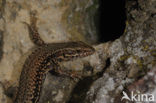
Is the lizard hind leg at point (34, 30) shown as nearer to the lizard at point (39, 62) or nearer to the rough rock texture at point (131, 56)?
the lizard at point (39, 62)

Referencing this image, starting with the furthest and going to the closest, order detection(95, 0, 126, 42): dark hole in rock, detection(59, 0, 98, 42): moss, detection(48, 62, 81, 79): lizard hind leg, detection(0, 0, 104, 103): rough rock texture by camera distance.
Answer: detection(95, 0, 126, 42): dark hole in rock, detection(59, 0, 98, 42): moss, detection(48, 62, 81, 79): lizard hind leg, detection(0, 0, 104, 103): rough rock texture

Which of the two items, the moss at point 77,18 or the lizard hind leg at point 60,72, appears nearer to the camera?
the lizard hind leg at point 60,72

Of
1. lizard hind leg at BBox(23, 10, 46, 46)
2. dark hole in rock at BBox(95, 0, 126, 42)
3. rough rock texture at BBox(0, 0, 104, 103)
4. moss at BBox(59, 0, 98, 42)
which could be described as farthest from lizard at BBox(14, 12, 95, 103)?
dark hole in rock at BBox(95, 0, 126, 42)

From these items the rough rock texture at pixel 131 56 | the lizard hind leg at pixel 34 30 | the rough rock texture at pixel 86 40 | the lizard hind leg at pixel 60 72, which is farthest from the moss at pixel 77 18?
the rough rock texture at pixel 131 56

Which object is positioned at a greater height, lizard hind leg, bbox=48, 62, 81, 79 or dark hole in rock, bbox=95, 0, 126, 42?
dark hole in rock, bbox=95, 0, 126, 42

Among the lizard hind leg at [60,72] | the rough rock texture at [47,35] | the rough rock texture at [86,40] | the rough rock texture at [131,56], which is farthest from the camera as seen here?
the lizard hind leg at [60,72]

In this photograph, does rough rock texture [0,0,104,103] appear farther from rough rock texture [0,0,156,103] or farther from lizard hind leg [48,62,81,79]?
lizard hind leg [48,62,81,79]

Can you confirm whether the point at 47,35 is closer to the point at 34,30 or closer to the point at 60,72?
the point at 34,30

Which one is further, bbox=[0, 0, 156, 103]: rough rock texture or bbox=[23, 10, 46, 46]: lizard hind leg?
bbox=[23, 10, 46, 46]: lizard hind leg
